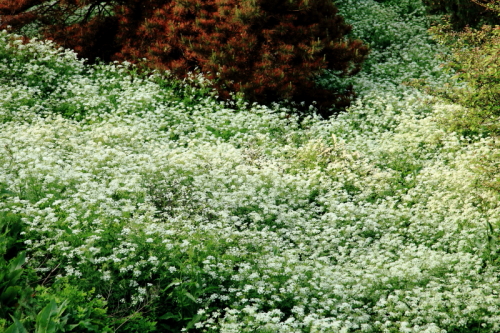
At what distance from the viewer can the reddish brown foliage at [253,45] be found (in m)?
10.4

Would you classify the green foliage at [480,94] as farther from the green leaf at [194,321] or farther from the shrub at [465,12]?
the green leaf at [194,321]

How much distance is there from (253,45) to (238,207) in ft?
16.4

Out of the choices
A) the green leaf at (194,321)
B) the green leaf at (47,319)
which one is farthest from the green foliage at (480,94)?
the green leaf at (47,319)

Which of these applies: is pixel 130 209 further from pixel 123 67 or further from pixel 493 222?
pixel 123 67

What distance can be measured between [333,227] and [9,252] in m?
4.18

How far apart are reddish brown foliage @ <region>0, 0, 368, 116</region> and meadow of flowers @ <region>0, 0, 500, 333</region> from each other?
48 centimetres

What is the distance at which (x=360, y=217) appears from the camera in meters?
6.93

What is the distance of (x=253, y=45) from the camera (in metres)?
10.6

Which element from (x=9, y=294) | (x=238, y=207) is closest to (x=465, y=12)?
(x=238, y=207)

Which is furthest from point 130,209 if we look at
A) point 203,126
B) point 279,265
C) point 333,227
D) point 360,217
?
point 203,126

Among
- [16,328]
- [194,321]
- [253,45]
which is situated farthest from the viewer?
[253,45]

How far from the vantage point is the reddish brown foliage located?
34.1 ft

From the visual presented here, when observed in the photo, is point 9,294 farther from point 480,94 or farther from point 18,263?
point 480,94

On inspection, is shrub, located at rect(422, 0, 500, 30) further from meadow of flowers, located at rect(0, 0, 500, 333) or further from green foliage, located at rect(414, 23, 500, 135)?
green foliage, located at rect(414, 23, 500, 135)
